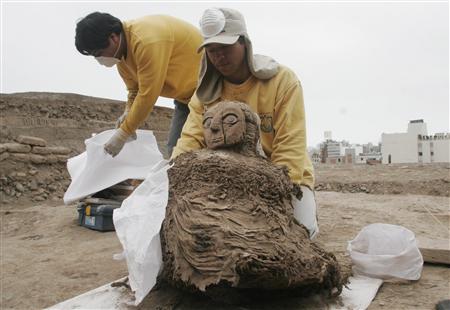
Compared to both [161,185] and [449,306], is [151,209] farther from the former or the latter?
[449,306]

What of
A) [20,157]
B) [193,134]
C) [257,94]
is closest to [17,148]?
[20,157]

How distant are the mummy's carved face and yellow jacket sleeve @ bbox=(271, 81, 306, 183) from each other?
0.40m

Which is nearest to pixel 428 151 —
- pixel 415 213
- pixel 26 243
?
pixel 415 213

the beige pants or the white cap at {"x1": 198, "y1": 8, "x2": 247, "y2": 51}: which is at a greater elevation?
the white cap at {"x1": 198, "y1": 8, "x2": 247, "y2": 51}

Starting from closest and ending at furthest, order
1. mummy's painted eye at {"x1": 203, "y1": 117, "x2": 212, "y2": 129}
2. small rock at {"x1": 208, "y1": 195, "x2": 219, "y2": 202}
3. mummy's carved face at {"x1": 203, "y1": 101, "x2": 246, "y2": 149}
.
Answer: small rock at {"x1": 208, "y1": 195, "x2": 219, "y2": 202} < mummy's carved face at {"x1": 203, "y1": 101, "x2": 246, "y2": 149} < mummy's painted eye at {"x1": 203, "y1": 117, "x2": 212, "y2": 129}

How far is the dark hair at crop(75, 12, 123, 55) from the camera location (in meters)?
3.20

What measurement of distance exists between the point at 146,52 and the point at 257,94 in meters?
1.16

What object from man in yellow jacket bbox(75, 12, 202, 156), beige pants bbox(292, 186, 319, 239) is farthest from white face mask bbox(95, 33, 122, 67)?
beige pants bbox(292, 186, 319, 239)

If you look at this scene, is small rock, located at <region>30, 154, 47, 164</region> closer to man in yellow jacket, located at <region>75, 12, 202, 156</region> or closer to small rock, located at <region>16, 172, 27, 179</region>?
small rock, located at <region>16, 172, 27, 179</region>

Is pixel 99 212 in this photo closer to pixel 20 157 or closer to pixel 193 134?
pixel 193 134

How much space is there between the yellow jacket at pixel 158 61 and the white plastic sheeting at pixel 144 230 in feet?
4.47

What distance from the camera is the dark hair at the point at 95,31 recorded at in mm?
3201

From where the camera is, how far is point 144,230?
6.77 ft

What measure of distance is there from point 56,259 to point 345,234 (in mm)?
2751
